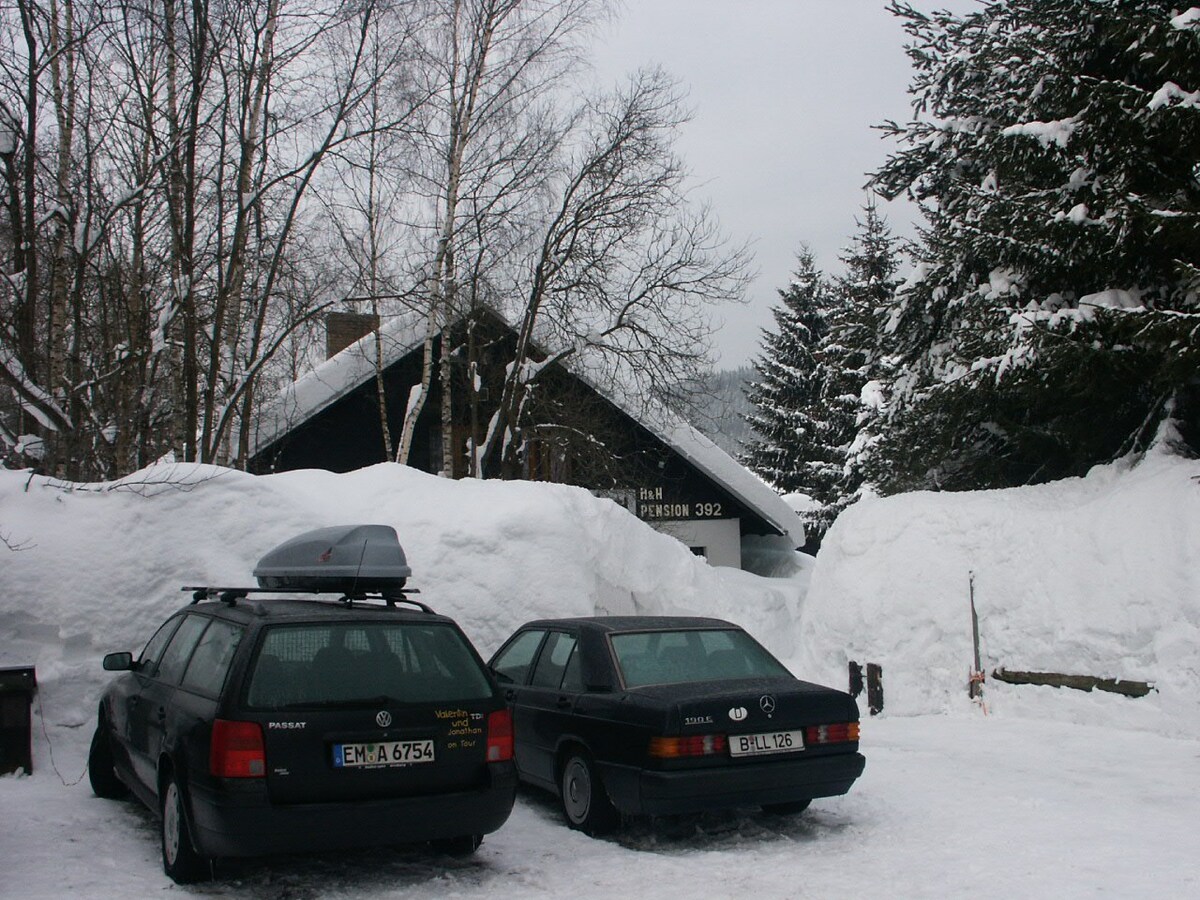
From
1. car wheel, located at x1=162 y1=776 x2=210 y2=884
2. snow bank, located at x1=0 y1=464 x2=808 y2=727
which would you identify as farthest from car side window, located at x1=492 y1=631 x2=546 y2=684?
car wheel, located at x1=162 y1=776 x2=210 y2=884

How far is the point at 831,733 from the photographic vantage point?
680 centimetres

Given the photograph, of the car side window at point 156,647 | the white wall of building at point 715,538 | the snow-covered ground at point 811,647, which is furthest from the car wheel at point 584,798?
the white wall of building at point 715,538

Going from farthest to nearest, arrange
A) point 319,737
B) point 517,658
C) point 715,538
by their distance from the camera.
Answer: point 715,538
point 517,658
point 319,737

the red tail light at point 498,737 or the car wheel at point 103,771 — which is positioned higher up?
the red tail light at point 498,737

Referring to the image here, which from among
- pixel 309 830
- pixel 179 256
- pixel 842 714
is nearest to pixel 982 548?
pixel 842 714

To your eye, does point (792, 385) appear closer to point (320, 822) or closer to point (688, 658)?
point (688, 658)

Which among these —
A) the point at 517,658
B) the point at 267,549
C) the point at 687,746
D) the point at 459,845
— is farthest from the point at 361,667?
the point at 267,549

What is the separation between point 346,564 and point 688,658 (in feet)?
7.90

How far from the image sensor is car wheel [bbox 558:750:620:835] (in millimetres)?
6758

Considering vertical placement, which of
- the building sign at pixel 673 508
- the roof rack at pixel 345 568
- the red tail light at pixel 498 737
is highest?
the building sign at pixel 673 508

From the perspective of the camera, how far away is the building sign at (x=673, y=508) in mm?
23578

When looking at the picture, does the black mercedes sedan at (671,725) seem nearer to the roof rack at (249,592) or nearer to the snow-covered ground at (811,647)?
the snow-covered ground at (811,647)

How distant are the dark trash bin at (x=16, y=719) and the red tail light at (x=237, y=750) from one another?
3626 millimetres

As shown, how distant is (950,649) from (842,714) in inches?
226
